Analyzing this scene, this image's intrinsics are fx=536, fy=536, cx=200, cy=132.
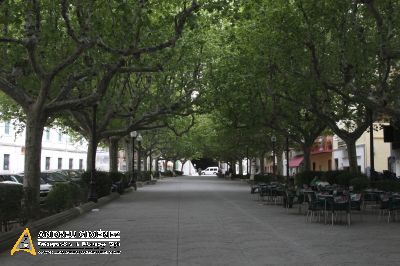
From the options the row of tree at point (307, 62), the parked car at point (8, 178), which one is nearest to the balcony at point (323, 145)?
the row of tree at point (307, 62)

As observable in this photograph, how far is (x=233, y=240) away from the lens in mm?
11945

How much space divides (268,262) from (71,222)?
8.10m

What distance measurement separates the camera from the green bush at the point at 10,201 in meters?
11.6

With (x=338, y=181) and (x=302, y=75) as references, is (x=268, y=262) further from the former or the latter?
(x=338, y=181)

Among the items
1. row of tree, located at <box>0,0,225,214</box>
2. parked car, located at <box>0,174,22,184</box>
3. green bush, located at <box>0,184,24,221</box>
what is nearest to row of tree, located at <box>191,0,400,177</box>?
row of tree, located at <box>0,0,225,214</box>

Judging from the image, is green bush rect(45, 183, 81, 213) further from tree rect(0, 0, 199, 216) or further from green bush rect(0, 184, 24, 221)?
green bush rect(0, 184, 24, 221)

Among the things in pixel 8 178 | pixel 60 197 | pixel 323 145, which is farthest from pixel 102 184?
pixel 323 145

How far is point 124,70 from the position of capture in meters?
18.8

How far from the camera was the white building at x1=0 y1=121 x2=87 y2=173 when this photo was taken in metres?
50.2

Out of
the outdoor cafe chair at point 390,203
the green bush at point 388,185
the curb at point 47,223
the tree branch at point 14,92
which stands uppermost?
the tree branch at point 14,92

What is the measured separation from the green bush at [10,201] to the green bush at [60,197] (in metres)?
3.88

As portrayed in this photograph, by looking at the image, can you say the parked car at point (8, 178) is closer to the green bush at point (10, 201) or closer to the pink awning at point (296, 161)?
the green bush at point (10, 201)

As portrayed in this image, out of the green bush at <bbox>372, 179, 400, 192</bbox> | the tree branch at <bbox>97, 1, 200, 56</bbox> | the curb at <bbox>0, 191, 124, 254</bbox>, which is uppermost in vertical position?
the tree branch at <bbox>97, 1, 200, 56</bbox>

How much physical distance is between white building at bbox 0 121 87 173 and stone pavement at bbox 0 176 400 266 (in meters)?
25.4
